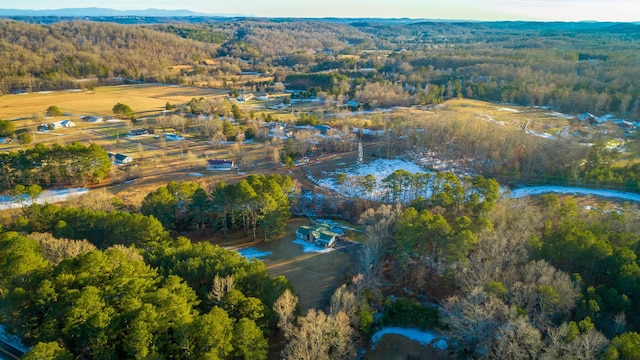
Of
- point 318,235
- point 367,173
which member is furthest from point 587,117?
point 318,235

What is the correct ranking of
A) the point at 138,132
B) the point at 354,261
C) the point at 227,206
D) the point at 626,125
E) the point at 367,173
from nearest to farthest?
the point at 354,261 < the point at 227,206 < the point at 367,173 < the point at 626,125 < the point at 138,132

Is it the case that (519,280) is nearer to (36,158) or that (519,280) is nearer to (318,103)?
(36,158)

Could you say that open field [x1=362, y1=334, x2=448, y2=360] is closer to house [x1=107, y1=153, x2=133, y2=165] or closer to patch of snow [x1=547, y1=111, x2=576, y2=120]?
house [x1=107, y1=153, x2=133, y2=165]

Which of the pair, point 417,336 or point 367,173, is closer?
point 417,336

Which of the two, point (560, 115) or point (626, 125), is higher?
point (560, 115)

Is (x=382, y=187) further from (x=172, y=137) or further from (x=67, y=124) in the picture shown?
(x=67, y=124)

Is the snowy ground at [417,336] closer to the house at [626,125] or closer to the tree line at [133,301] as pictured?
the tree line at [133,301]
